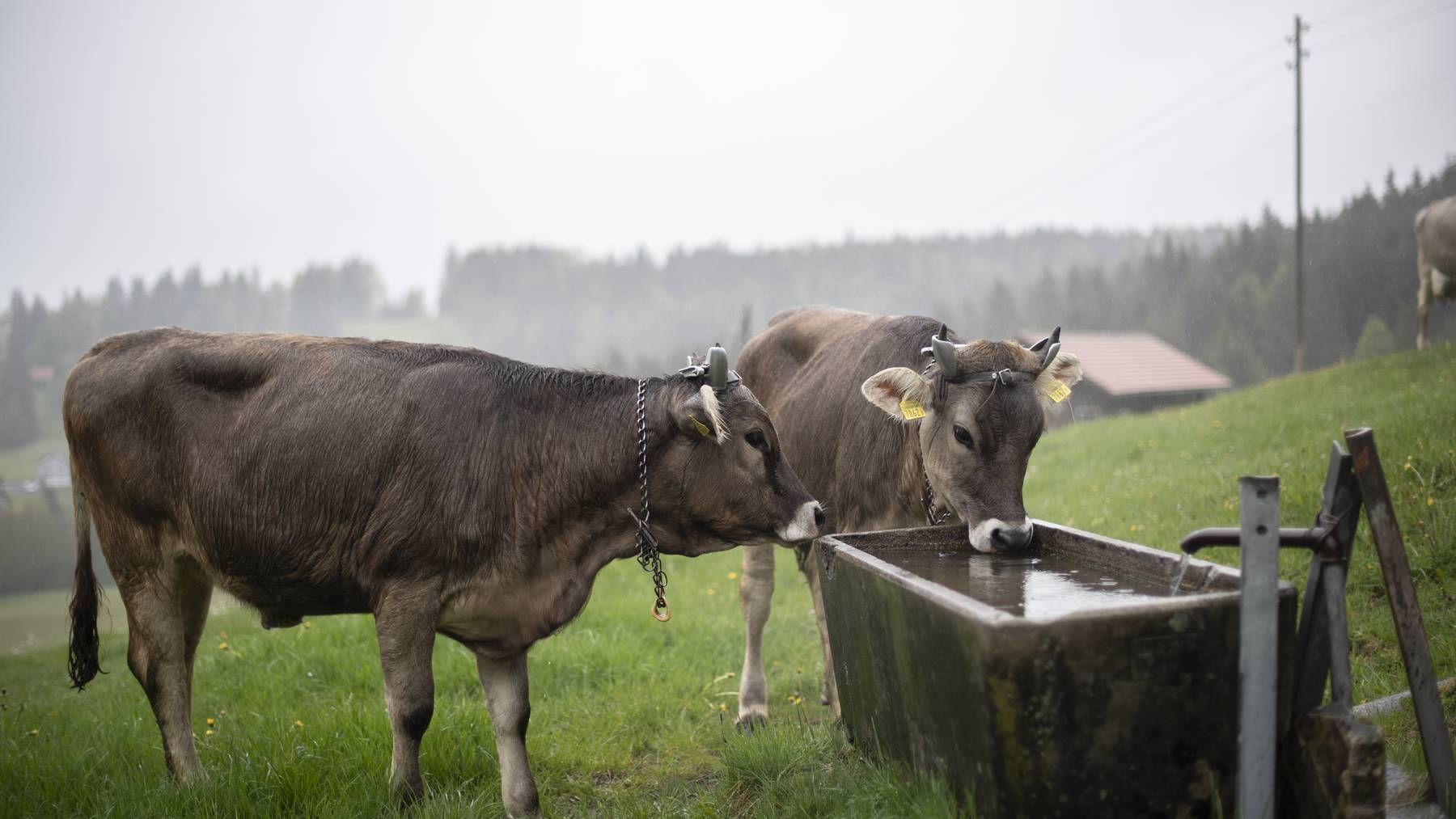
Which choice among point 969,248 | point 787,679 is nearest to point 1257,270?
point 969,248

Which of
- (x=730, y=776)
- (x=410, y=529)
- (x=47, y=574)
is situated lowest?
(x=47, y=574)

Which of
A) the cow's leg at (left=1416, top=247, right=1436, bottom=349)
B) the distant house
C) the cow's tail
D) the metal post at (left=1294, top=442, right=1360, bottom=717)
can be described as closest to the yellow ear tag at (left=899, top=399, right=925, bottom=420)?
the metal post at (left=1294, top=442, right=1360, bottom=717)

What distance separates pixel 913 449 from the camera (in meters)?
4.82

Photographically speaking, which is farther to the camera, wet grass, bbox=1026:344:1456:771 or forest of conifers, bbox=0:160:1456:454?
forest of conifers, bbox=0:160:1456:454

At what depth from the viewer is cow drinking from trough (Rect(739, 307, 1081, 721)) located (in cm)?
424

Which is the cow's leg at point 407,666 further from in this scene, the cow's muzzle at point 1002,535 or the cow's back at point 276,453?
the cow's muzzle at point 1002,535

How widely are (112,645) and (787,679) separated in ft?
29.3

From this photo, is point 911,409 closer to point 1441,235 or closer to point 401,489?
point 401,489

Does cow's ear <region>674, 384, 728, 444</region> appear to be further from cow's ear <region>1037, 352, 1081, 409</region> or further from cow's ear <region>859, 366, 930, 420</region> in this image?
cow's ear <region>1037, 352, 1081, 409</region>

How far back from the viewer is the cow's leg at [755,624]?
18.6 feet

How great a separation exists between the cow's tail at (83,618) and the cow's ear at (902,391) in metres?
3.91

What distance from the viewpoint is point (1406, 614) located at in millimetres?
2693

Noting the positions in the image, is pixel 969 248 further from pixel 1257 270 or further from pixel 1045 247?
pixel 1257 270

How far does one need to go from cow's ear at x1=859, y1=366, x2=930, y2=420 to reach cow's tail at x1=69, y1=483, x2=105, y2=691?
3.91m
